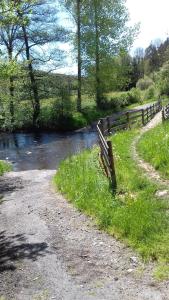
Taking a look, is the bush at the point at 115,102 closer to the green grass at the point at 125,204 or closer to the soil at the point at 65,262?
the green grass at the point at 125,204

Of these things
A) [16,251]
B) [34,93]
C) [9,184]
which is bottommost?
[9,184]

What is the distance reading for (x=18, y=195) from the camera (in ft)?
48.7

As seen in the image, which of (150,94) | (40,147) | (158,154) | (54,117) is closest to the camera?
(158,154)

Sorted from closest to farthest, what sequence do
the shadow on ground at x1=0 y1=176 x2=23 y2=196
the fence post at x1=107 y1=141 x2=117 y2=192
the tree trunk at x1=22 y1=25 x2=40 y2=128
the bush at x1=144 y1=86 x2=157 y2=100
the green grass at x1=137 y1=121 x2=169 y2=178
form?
the fence post at x1=107 y1=141 x2=117 y2=192 → the green grass at x1=137 y1=121 x2=169 y2=178 → the shadow on ground at x1=0 y1=176 x2=23 y2=196 → the tree trunk at x1=22 y1=25 x2=40 y2=128 → the bush at x1=144 y1=86 x2=157 y2=100

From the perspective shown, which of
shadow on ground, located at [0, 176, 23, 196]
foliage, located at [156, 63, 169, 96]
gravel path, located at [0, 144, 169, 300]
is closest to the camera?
gravel path, located at [0, 144, 169, 300]

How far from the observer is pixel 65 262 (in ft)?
25.6

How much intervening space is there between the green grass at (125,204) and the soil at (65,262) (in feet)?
0.95

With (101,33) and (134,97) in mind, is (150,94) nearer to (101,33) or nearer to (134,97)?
(134,97)

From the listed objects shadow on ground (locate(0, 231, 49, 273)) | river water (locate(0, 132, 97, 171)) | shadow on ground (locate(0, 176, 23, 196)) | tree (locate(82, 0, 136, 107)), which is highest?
tree (locate(82, 0, 136, 107))

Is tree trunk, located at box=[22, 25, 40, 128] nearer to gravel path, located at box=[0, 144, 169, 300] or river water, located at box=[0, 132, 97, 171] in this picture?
river water, located at box=[0, 132, 97, 171]

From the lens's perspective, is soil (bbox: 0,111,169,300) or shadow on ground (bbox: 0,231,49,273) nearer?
soil (bbox: 0,111,169,300)

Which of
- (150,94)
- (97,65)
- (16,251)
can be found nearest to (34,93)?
(97,65)

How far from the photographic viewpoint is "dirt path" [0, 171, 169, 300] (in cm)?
655

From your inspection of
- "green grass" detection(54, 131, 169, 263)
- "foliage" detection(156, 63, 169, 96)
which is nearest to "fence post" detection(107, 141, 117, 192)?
"green grass" detection(54, 131, 169, 263)
